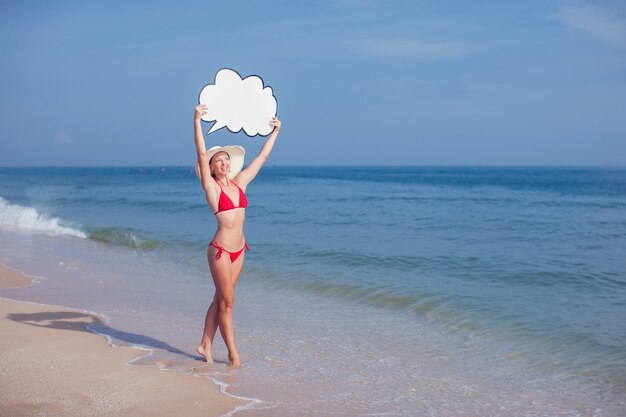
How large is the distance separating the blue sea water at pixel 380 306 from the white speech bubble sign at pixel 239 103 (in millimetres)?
2012

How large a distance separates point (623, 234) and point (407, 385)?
12.7 metres

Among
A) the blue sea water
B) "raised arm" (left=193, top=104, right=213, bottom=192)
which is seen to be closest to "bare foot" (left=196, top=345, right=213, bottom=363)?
the blue sea water

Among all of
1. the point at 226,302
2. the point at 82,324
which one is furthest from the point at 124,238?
the point at 226,302

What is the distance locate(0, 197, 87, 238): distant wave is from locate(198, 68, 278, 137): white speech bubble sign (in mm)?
12853

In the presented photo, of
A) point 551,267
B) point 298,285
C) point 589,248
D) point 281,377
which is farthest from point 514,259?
point 281,377

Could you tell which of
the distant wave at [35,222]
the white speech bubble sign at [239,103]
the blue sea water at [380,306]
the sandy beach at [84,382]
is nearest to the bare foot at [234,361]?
the blue sea water at [380,306]

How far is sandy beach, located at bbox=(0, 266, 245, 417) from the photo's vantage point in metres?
4.77

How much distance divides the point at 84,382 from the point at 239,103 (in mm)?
2447

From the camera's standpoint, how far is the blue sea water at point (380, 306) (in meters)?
5.68

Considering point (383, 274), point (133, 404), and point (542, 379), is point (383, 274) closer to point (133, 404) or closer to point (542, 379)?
point (542, 379)

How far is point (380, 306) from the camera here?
9195 millimetres

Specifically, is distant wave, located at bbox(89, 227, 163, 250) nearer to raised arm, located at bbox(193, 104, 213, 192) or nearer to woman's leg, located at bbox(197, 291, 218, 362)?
woman's leg, located at bbox(197, 291, 218, 362)

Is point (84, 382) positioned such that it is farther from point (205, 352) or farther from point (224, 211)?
point (224, 211)

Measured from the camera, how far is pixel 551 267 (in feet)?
38.4
